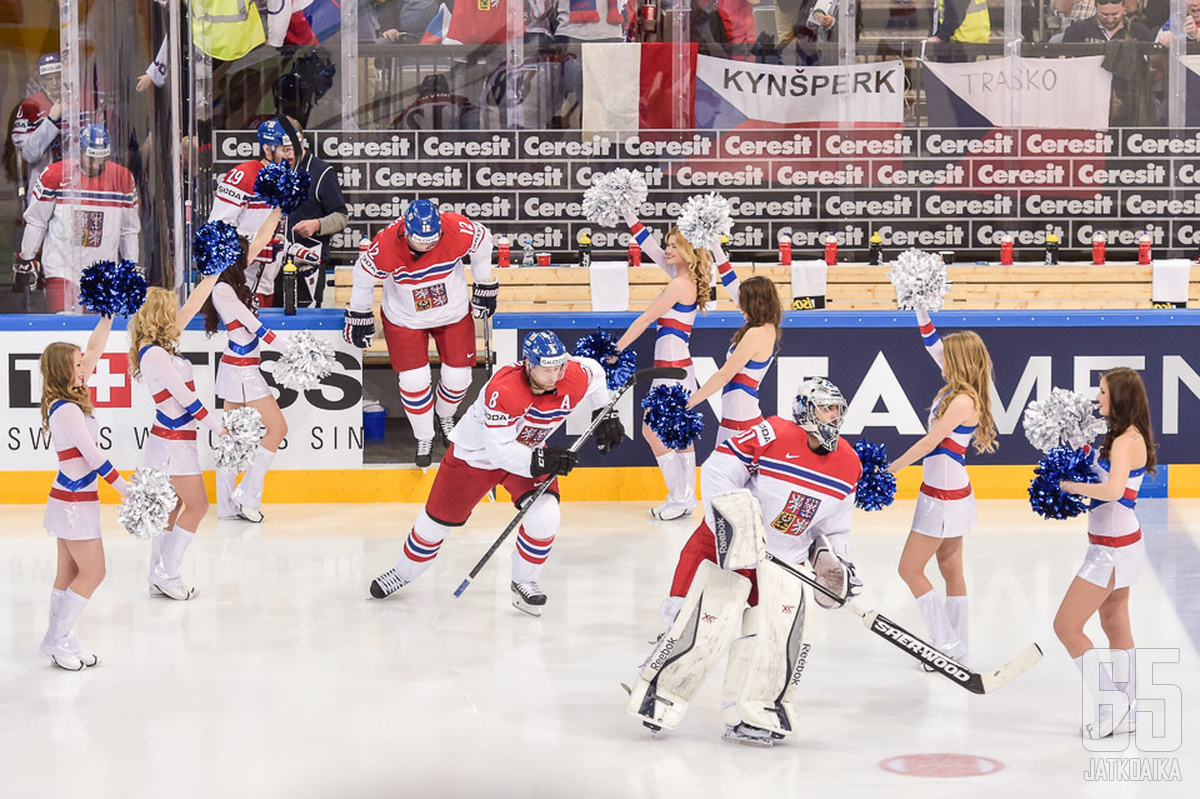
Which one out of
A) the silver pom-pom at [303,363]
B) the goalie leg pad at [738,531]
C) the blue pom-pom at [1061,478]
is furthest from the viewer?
the silver pom-pom at [303,363]

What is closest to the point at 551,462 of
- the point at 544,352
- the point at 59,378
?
the point at 544,352

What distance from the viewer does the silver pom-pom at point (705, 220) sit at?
9891 mm

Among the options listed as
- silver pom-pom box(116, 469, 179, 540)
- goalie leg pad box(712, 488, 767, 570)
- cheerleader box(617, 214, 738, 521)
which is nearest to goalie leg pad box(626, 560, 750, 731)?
goalie leg pad box(712, 488, 767, 570)

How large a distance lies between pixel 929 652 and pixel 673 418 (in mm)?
1852

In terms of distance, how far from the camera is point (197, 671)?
288 inches

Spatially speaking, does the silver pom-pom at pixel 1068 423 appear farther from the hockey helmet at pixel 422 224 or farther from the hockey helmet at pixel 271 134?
the hockey helmet at pixel 271 134

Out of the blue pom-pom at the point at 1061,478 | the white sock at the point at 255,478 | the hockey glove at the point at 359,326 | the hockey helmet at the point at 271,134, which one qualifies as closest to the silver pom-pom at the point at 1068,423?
the blue pom-pom at the point at 1061,478

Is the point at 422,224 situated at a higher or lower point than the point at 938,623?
higher

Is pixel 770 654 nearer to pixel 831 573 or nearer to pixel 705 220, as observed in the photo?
pixel 831 573

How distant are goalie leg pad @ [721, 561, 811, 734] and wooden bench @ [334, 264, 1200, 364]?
6564 millimetres

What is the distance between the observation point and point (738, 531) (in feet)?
19.5

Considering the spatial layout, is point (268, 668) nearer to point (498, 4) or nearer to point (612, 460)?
point (612, 460)

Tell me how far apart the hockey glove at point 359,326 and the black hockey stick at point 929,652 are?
4839 mm

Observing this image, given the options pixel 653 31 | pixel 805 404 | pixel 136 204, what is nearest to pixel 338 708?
pixel 805 404
